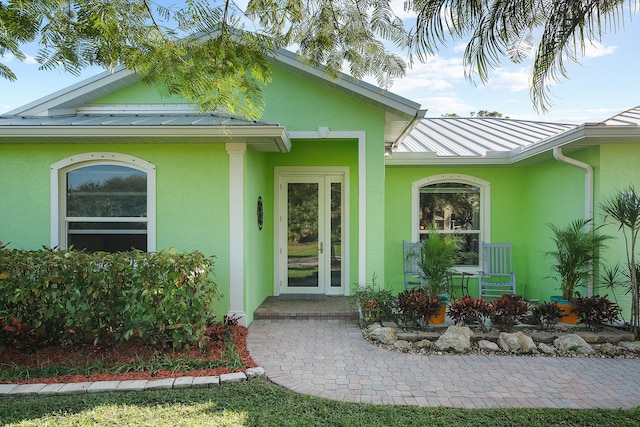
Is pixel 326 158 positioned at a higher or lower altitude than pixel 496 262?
higher

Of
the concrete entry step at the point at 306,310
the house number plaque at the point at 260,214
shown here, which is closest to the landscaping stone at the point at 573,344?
the concrete entry step at the point at 306,310

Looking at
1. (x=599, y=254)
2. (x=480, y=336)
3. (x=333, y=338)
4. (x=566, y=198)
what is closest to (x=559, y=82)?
(x=480, y=336)

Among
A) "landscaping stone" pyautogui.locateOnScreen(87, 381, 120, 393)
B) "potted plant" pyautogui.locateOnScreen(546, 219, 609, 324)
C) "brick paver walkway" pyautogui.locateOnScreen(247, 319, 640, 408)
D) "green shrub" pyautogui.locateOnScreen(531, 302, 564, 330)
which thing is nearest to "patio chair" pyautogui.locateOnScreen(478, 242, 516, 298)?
"potted plant" pyautogui.locateOnScreen(546, 219, 609, 324)

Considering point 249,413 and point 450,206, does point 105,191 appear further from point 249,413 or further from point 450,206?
point 450,206

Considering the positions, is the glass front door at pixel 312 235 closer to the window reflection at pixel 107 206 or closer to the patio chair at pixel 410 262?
the patio chair at pixel 410 262

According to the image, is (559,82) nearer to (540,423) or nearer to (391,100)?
(540,423)

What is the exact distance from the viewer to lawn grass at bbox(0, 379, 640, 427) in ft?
11.9

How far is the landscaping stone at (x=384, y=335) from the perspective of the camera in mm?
5906

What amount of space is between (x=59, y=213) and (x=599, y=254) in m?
8.42

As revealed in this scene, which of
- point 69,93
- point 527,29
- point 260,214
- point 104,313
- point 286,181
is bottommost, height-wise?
point 104,313

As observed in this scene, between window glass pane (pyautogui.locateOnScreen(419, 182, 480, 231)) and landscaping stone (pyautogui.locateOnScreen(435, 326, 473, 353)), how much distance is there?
11.9 feet

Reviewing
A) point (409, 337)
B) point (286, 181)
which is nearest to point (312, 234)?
point (286, 181)

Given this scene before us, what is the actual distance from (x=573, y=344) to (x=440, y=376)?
223cm

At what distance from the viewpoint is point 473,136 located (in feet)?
34.7
